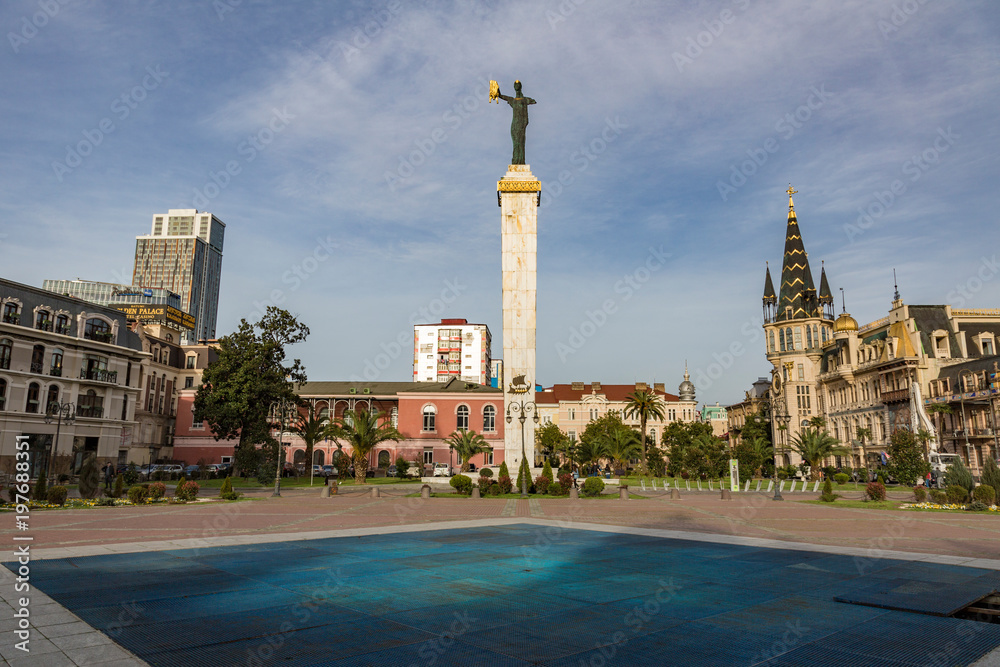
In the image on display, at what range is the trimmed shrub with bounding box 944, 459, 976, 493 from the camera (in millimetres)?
26409

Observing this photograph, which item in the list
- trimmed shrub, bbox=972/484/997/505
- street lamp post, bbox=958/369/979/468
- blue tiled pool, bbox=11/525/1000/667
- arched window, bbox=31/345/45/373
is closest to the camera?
blue tiled pool, bbox=11/525/1000/667

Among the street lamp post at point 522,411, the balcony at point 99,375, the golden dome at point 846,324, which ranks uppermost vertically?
the golden dome at point 846,324

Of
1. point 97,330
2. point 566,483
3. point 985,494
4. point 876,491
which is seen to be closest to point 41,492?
point 566,483

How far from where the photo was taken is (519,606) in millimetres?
8578

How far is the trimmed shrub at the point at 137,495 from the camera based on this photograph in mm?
26312

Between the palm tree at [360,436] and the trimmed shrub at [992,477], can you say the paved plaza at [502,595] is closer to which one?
the trimmed shrub at [992,477]

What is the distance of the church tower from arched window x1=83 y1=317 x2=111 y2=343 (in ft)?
243

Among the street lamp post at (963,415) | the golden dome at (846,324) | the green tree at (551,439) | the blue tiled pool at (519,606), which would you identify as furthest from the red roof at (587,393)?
the blue tiled pool at (519,606)

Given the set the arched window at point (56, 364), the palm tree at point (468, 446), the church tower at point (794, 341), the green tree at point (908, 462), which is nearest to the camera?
the arched window at point (56, 364)

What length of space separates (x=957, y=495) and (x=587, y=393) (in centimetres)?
9409

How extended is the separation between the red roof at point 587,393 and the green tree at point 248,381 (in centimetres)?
7680

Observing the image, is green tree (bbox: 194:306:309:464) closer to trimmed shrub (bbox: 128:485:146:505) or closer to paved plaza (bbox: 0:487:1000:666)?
trimmed shrub (bbox: 128:485:146:505)

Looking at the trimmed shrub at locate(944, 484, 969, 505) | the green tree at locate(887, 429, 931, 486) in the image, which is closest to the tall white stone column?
the trimmed shrub at locate(944, 484, 969, 505)

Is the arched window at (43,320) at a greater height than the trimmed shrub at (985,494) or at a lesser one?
greater
